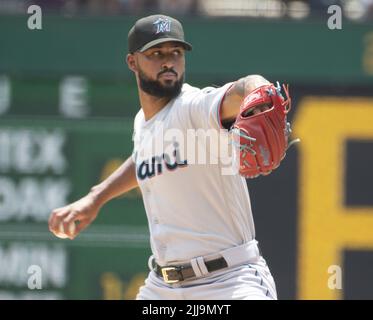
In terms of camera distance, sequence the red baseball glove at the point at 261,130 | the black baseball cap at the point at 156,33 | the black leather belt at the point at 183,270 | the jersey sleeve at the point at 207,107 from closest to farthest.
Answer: the red baseball glove at the point at 261,130 → the jersey sleeve at the point at 207,107 → the black leather belt at the point at 183,270 → the black baseball cap at the point at 156,33

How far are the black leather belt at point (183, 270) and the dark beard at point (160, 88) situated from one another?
2.68 feet

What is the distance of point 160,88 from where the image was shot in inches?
195

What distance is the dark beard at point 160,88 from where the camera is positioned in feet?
16.2

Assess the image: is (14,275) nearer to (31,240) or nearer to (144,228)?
(31,240)

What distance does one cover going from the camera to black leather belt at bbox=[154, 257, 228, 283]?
475 cm

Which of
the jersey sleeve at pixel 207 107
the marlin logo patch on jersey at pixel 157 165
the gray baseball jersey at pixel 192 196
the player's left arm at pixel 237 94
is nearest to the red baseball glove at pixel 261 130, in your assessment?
the player's left arm at pixel 237 94

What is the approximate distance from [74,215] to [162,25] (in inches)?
42.2

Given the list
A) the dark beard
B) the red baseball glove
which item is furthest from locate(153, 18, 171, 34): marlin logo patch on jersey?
the red baseball glove

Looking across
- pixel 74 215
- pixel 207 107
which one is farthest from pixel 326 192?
pixel 207 107

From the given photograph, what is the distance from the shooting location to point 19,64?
321 inches

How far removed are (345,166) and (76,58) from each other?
2245 mm

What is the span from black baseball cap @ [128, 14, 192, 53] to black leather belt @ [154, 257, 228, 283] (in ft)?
3.38

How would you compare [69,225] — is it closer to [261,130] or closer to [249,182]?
[261,130]

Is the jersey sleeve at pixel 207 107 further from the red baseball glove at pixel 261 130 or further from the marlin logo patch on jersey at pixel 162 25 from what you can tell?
the marlin logo patch on jersey at pixel 162 25
